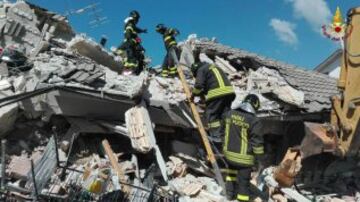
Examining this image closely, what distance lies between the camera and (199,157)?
26.1ft

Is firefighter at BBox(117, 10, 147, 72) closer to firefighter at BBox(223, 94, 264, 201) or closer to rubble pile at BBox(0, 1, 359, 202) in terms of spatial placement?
rubble pile at BBox(0, 1, 359, 202)

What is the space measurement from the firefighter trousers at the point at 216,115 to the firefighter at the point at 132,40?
2.97 meters

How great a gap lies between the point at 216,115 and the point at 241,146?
0.87 m

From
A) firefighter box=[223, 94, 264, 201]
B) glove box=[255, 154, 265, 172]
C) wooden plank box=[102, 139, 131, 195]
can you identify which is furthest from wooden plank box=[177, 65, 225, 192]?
glove box=[255, 154, 265, 172]

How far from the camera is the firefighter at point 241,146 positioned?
678 centimetres

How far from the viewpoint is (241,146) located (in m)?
6.85

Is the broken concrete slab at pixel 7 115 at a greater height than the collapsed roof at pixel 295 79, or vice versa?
the collapsed roof at pixel 295 79

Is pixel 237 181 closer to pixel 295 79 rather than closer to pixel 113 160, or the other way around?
pixel 113 160

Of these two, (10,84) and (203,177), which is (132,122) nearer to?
(203,177)

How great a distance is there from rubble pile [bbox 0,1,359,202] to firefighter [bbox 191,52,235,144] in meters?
0.34

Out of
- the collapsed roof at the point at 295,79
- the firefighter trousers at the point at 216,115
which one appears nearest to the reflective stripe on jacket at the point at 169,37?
the collapsed roof at the point at 295,79

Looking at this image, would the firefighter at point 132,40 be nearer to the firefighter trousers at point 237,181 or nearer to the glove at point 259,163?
the glove at point 259,163

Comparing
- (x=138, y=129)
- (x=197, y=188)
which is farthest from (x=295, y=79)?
(x=138, y=129)

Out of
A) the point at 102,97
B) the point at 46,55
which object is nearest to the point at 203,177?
the point at 102,97
